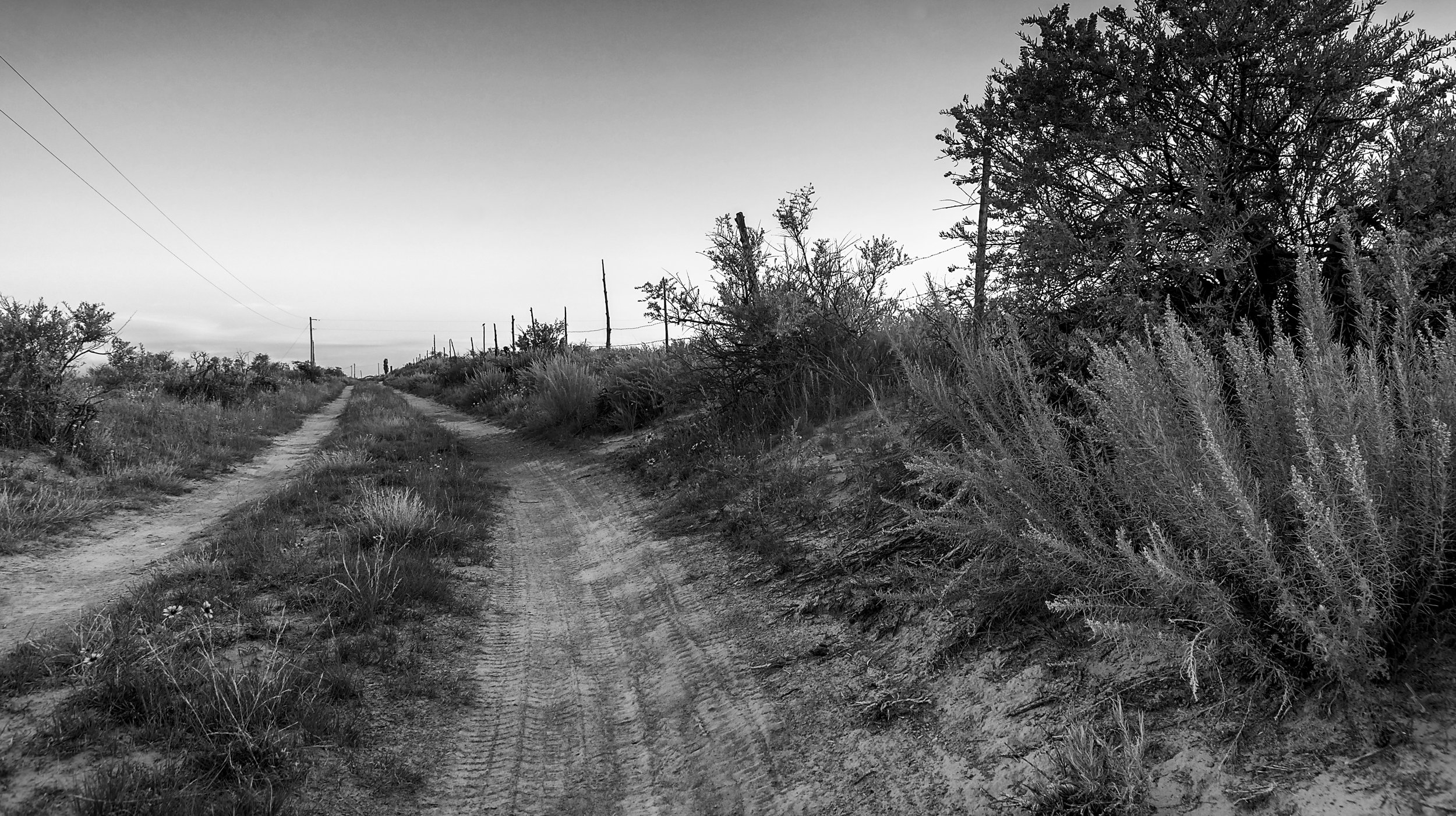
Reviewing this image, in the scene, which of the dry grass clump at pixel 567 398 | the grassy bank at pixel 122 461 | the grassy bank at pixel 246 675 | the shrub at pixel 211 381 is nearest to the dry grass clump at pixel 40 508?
the grassy bank at pixel 122 461

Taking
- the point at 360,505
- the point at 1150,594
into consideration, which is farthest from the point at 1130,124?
the point at 360,505

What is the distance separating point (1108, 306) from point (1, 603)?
7035 millimetres

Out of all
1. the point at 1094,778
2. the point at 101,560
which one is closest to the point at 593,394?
the point at 101,560

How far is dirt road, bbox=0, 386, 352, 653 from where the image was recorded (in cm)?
431

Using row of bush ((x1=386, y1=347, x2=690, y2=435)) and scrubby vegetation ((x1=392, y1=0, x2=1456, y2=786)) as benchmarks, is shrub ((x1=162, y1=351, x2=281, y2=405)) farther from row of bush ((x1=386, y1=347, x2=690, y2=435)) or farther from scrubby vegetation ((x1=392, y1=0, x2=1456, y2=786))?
scrubby vegetation ((x1=392, y1=0, x2=1456, y2=786))

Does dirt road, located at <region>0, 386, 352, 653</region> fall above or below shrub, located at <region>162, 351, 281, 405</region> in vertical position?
below

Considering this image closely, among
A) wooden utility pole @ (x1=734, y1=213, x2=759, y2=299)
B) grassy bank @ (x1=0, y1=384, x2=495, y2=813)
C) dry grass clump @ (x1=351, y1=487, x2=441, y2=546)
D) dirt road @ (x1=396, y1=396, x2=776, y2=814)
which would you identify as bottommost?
dirt road @ (x1=396, y1=396, x2=776, y2=814)

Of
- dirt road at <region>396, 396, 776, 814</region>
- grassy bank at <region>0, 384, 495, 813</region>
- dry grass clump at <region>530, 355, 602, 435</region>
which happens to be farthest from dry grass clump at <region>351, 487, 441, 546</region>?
dry grass clump at <region>530, 355, 602, 435</region>

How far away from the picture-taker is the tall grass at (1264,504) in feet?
6.07

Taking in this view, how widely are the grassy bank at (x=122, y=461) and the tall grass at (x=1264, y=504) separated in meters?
7.54

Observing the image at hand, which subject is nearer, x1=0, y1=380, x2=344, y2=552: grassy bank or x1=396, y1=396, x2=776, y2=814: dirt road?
x1=396, y1=396, x2=776, y2=814: dirt road

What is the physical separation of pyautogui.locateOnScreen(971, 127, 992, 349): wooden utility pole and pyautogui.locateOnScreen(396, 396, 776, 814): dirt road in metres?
2.97

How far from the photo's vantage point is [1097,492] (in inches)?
124

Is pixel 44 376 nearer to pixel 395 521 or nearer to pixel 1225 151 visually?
pixel 395 521
